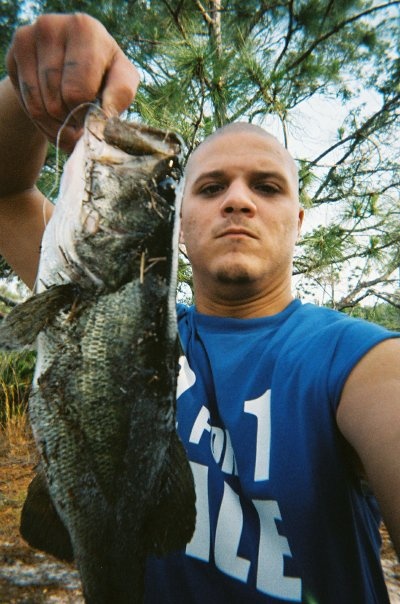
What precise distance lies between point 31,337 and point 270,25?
6.18 m

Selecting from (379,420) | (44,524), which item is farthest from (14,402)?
(379,420)

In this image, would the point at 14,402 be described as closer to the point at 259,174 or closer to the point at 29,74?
the point at 259,174

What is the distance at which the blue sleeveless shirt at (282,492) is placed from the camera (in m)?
1.17

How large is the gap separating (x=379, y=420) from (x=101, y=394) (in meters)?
0.68

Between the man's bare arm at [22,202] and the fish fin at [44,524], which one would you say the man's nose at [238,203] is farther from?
the fish fin at [44,524]

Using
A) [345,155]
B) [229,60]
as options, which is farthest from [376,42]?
[229,60]

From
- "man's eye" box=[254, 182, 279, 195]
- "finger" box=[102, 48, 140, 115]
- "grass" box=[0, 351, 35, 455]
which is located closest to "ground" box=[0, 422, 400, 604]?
"grass" box=[0, 351, 35, 455]

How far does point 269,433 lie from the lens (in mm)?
1288

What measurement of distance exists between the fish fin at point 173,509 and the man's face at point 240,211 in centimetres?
77

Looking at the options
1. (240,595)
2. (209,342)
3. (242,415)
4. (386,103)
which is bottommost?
(240,595)

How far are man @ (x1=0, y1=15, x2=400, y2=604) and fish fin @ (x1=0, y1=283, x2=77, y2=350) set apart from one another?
0.47m

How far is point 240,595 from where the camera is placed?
1213 mm

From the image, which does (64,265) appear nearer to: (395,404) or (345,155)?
(395,404)

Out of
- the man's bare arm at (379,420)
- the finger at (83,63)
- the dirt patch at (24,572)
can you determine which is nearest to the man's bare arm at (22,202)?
the finger at (83,63)
